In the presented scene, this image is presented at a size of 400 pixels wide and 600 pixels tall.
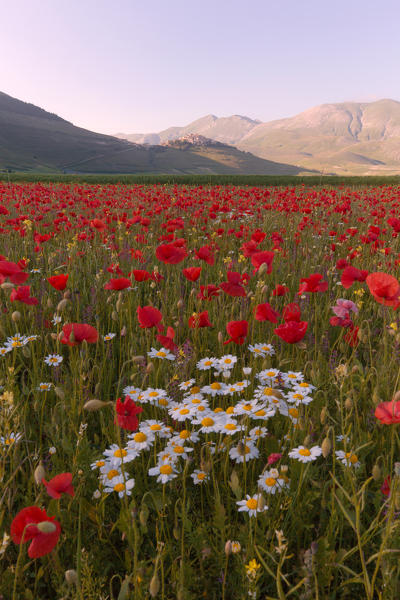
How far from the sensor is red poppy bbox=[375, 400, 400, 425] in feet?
4.25

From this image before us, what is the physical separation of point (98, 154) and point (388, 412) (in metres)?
148

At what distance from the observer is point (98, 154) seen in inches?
5325

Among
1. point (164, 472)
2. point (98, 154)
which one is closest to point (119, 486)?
point (164, 472)

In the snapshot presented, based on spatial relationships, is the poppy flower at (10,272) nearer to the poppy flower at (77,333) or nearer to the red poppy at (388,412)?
the poppy flower at (77,333)

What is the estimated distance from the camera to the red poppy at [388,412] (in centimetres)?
130

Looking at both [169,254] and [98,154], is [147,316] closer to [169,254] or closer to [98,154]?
[169,254]

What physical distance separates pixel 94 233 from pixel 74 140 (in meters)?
160

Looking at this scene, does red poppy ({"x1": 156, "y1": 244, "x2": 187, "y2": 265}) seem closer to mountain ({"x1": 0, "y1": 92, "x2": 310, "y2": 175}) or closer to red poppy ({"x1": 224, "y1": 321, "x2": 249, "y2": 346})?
red poppy ({"x1": 224, "y1": 321, "x2": 249, "y2": 346})

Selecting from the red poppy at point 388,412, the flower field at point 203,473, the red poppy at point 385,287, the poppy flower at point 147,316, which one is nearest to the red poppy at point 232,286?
the flower field at point 203,473

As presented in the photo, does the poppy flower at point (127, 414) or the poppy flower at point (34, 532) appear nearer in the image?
the poppy flower at point (34, 532)

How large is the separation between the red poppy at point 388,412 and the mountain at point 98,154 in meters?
116

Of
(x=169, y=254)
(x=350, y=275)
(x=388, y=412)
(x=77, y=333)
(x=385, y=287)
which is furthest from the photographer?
(x=169, y=254)

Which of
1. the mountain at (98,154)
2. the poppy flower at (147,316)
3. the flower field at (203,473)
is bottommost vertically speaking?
the flower field at (203,473)

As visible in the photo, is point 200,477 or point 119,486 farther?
point 200,477
